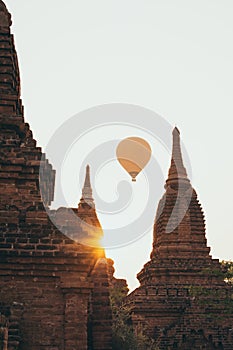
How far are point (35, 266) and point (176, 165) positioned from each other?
25.1 m

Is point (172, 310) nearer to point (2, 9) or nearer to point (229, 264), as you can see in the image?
point (229, 264)

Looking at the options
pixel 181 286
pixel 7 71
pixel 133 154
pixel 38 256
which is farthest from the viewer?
pixel 181 286

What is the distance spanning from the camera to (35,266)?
1041 cm

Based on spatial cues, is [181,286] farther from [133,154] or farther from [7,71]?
[7,71]

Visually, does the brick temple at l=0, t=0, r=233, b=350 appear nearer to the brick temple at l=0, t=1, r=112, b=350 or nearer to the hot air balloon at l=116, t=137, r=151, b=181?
the brick temple at l=0, t=1, r=112, b=350

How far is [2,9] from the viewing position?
511 inches

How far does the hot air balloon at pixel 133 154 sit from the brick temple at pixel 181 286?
8.34 metres

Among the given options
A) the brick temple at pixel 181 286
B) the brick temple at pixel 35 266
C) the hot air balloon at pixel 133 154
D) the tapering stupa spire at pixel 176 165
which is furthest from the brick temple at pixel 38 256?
the tapering stupa spire at pixel 176 165

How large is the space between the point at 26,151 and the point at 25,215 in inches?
59.6

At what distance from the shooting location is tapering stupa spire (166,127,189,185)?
34125 mm

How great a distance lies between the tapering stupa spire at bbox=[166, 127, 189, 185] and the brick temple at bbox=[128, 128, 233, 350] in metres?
0.07

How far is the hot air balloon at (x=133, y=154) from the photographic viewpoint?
21.0m

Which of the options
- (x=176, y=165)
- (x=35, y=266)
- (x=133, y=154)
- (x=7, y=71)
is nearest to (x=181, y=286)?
(x=176, y=165)

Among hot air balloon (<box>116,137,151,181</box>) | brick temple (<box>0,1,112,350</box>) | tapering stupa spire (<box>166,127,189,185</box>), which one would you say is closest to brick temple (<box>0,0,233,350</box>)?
brick temple (<box>0,1,112,350</box>)
